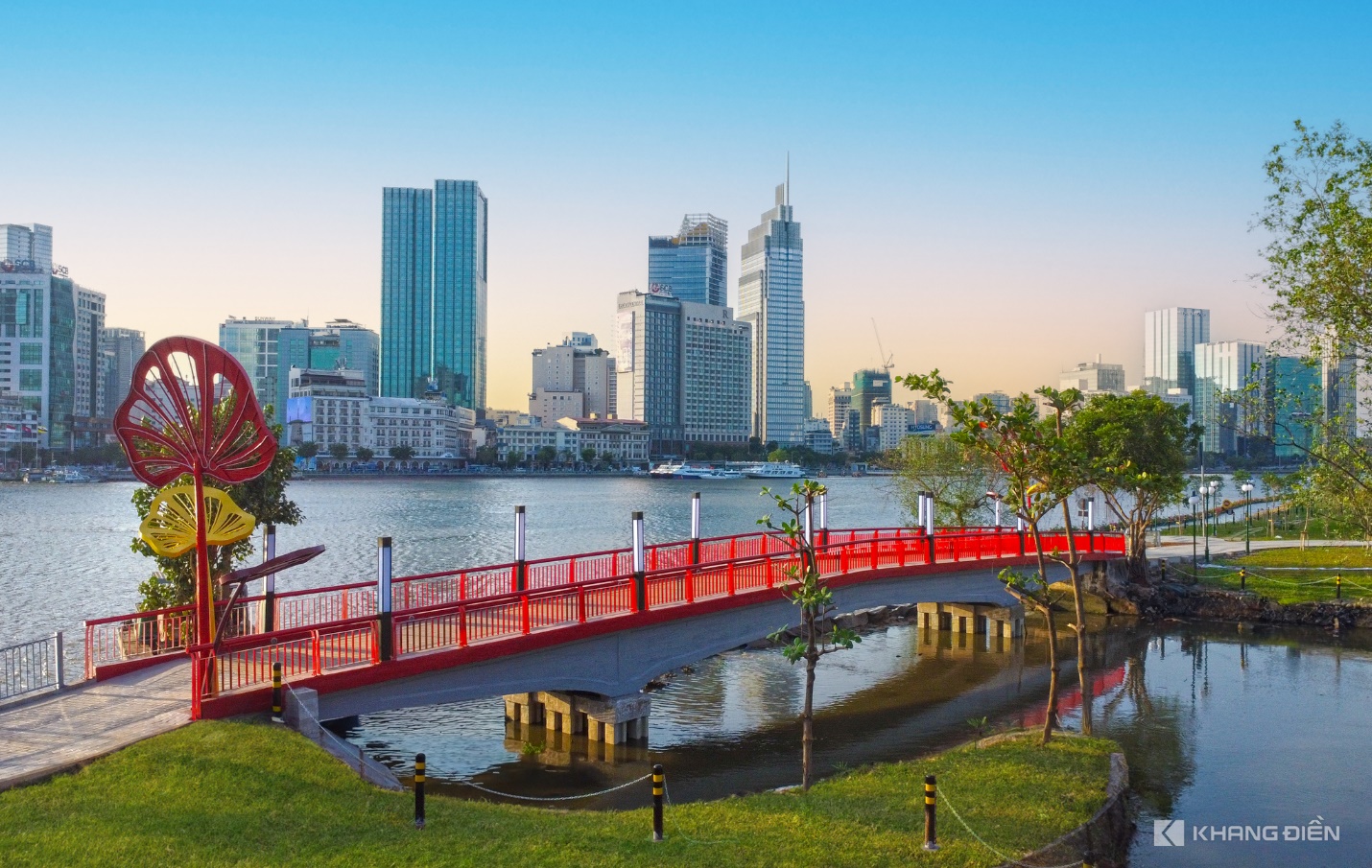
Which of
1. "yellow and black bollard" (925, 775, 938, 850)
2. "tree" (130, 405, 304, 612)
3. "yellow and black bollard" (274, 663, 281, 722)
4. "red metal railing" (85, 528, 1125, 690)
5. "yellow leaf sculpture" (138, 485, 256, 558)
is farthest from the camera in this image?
"tree" (130, 405, 304, 612)

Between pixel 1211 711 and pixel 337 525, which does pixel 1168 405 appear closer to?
pixel 1211 711

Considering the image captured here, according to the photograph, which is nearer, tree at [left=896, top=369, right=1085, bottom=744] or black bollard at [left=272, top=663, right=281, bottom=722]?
black bollard at [left=272, top=663, right=281, bottom=722]

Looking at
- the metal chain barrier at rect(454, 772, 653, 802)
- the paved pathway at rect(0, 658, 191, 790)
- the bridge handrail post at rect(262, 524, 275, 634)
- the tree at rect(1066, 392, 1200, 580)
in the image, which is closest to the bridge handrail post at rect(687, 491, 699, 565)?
the metal chain barrier at rect(454, 772, 653, 802)

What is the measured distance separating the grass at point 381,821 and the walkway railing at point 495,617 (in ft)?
6.78

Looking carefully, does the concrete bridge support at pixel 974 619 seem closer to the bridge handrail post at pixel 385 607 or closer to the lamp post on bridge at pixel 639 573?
the lamp post on bridge at pixel 639 573

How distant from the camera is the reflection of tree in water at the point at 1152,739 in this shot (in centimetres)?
2033

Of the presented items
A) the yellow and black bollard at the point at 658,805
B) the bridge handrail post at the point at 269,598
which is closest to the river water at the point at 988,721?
the bridge handrail post at the point at 269,598

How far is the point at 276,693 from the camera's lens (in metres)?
15.8

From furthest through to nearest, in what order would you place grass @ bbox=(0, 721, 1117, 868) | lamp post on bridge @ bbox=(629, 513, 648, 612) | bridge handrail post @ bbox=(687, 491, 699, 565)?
bridge handrail post @ bbox=(687, 491, 699, 565) < lamp post on bridge @ bbox=(629, 513, 648, 612) < grass @ bbox=(0, 721, 1117, 868)

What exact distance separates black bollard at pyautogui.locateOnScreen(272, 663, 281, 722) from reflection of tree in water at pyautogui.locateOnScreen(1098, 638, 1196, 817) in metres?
Result: 15.6

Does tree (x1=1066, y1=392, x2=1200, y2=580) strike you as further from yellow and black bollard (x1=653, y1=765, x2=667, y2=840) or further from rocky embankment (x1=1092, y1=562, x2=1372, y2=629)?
yellow and black bollard (x1=653, y1=765, x2=667, y2=840)

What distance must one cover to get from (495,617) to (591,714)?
345cm

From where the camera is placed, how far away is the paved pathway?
44.0ft

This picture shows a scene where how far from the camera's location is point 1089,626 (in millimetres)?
40906
